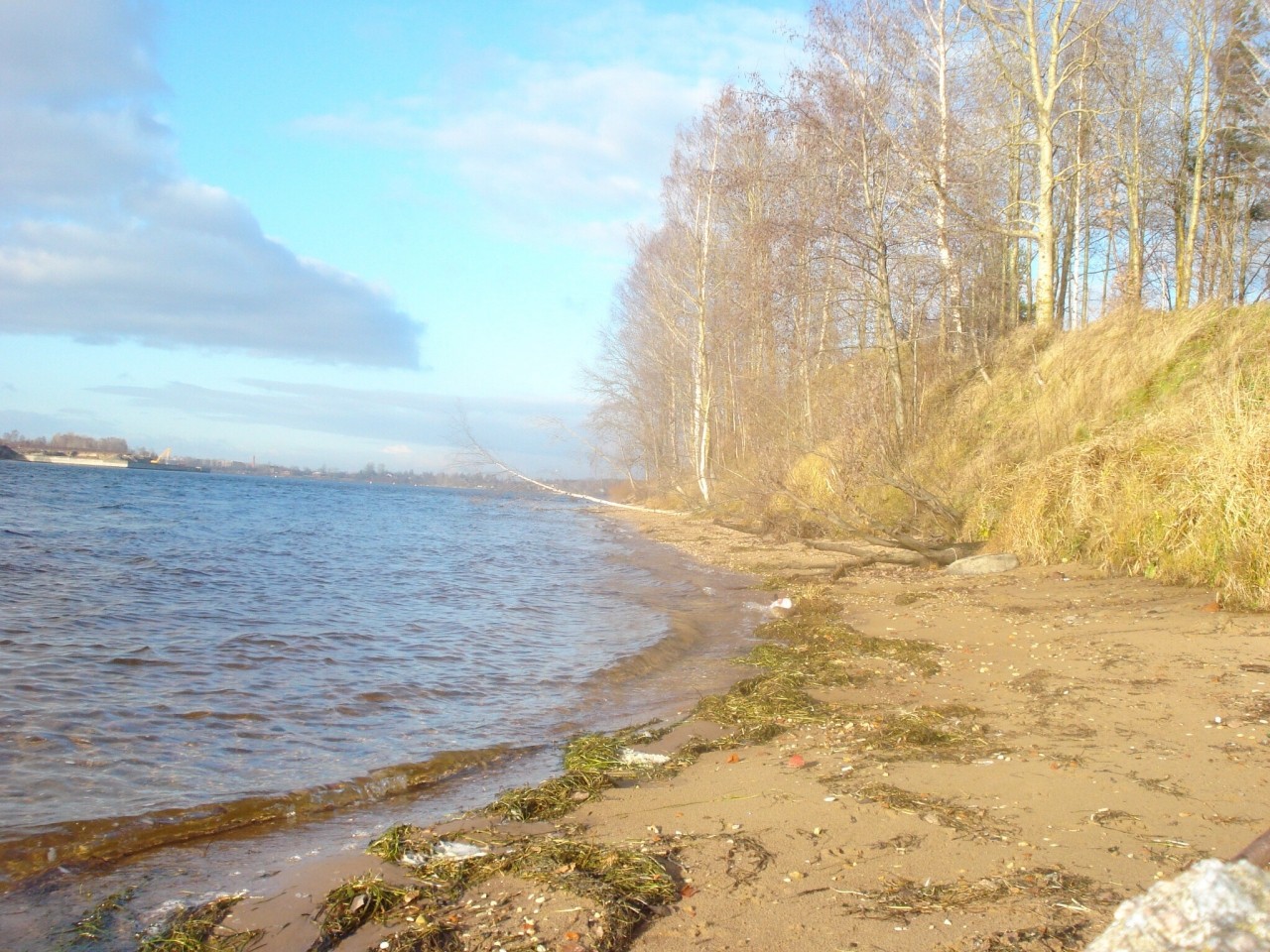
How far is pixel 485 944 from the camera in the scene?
2754mm

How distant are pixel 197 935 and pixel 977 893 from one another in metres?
2.77

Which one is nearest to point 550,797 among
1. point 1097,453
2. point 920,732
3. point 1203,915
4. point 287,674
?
point 920,732

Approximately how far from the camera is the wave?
147 inches

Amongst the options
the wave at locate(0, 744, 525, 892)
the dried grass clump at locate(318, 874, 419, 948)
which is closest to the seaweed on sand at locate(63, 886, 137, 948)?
the wave at locate(0, 744, 525, 892)

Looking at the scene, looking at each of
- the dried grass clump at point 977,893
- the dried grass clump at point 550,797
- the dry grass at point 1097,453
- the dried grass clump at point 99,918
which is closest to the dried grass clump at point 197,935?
the dried grass clump at point 99,918

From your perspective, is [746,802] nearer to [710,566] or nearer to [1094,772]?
[1094,772]

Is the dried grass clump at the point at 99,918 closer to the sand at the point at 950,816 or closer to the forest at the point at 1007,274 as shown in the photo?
the sand at the point at 950,816

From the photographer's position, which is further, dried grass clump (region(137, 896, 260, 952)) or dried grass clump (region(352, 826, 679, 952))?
dried grass clump (region(137, 896, 260, 952))

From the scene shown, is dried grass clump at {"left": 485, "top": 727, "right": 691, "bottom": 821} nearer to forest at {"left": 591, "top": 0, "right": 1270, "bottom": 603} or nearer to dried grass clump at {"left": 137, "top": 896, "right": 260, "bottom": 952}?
dried grass clump at {"left": 137, "top": 896, "right": 260, "bottom": 952}

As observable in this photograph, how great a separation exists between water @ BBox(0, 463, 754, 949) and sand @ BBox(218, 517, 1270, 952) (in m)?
1.11

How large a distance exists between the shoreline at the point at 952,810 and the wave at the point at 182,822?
0.83 metres

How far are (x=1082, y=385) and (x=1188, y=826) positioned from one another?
10.0 m

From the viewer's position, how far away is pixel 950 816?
3.53 meters

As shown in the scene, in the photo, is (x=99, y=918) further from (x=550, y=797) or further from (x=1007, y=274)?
(x=1007, y=274)
